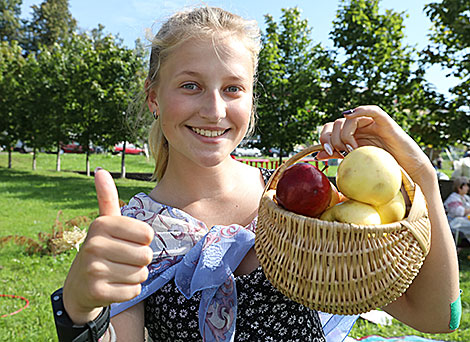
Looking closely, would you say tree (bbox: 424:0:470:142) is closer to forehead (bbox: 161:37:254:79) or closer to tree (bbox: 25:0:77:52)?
forehead (bbox: 161:37:254:79)

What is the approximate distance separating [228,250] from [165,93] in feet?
2.20

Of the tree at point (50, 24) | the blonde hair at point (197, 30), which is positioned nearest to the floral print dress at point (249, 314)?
the blonde hair at point (197, 30)

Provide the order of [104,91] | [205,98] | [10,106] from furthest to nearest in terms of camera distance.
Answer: [10,106] → [104,91] → [205,98]

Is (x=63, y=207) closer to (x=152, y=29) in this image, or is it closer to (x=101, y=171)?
(x=152, y=29)

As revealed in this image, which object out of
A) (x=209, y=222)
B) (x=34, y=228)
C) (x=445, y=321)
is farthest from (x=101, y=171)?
(x=34, y=228)

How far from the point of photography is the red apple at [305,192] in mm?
1201

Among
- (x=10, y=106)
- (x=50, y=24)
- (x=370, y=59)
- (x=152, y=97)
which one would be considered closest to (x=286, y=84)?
(x=370, y=59)

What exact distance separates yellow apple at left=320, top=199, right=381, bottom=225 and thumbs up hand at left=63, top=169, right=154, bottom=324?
1.82 feet

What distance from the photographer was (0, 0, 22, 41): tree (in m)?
42.9

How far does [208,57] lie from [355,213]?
82 cm

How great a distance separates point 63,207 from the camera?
1001 cm

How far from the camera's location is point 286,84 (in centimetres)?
1273

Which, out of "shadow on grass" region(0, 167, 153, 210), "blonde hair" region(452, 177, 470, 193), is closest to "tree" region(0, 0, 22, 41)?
"shadow on grass" region(0, 167, 153, 210)

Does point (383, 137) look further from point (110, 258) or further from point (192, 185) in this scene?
point (110, 258)
